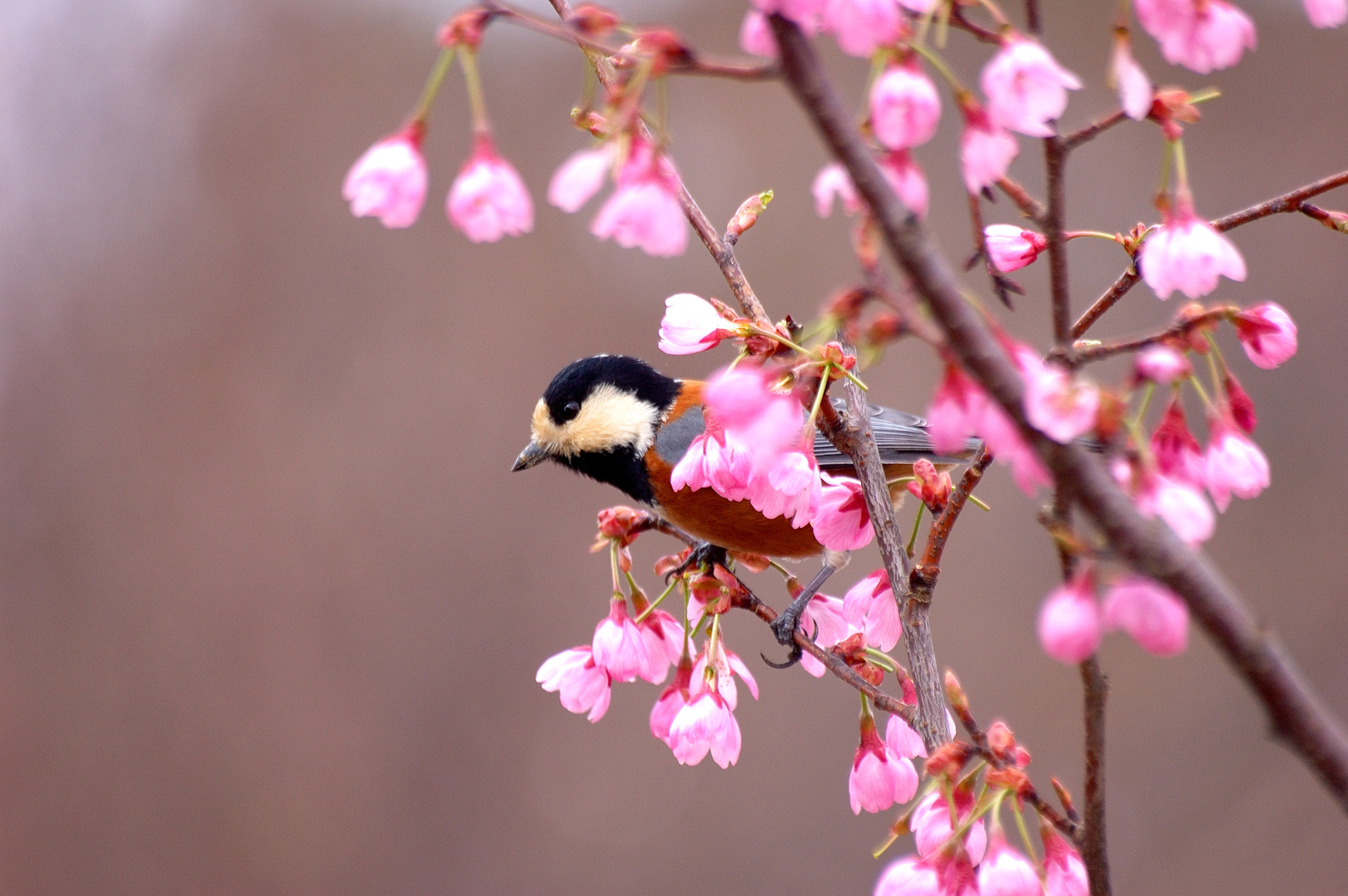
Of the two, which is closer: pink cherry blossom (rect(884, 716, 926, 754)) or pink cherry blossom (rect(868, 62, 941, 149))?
pink cherry blossom (rect(868, 62, 941, 149))

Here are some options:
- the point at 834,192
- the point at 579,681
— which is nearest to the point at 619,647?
the point at 579,681

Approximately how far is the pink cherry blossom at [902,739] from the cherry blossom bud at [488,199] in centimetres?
59

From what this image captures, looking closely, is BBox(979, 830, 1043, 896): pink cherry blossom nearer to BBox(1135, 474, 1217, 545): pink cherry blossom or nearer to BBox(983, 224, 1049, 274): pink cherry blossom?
BBox(1135, 474, 1217, 545): pink cherry blossom

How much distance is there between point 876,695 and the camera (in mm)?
896

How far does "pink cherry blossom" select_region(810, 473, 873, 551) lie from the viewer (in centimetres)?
97

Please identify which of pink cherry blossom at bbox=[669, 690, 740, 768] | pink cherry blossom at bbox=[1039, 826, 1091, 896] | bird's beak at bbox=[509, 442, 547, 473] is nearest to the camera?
pink cherry blossom at bbox=[1039, 826, 1091, 896]

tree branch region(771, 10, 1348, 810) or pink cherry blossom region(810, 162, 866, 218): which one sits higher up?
pink cherry blossom region(810, 162, 866, 218)

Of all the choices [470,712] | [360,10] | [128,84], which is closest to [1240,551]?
[470,712]

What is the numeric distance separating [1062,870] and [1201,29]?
20.0 inches

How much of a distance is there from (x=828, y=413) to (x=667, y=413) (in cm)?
90

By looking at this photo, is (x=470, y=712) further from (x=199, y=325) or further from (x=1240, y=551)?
(x=1240, y=551)

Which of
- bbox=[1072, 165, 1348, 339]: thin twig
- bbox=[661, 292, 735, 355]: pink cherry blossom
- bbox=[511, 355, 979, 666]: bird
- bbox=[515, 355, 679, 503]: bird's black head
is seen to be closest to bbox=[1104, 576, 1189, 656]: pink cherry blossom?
bbox=[1072, 165, 1348, 339]: thin twig

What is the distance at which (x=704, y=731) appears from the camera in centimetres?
92

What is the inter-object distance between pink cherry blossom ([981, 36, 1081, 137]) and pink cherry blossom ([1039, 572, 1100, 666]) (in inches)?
10.6
